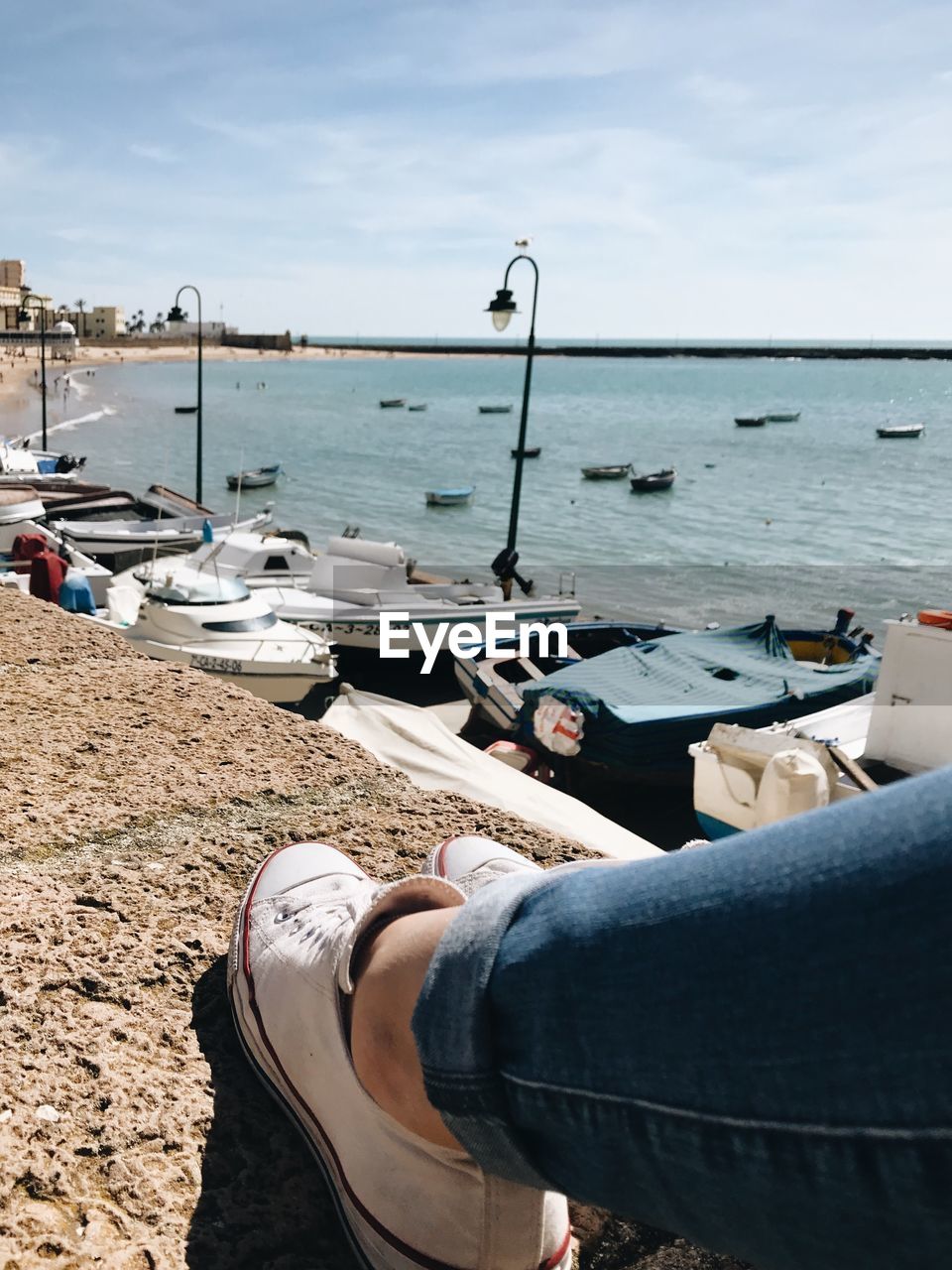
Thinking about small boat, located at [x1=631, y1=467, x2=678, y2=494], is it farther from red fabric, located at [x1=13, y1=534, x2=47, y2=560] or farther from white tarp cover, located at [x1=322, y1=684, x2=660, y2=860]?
white tarp cover, located at [x1=322, y1=684, x2=660, y2=860]

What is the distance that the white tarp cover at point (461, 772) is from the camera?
12.0 ft

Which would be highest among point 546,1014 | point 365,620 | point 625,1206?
point 546,1014

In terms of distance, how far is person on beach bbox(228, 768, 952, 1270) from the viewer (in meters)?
0.81

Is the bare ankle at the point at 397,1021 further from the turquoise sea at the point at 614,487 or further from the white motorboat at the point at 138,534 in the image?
the turquoise sea at the point at 614,487

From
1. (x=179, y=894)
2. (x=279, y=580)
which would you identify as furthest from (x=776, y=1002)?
(x=279, y=580)

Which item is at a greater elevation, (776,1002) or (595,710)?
(776,1002)

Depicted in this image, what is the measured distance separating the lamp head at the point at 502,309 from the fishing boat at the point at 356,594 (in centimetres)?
439

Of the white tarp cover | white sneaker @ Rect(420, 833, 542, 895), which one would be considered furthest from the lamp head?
white sneaker @ Rect(420, 833, 542, 895)

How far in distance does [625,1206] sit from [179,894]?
1.53m

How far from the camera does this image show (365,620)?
52.7 ft

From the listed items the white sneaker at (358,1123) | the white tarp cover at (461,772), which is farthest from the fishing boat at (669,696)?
the white sneaker at (358,1123)

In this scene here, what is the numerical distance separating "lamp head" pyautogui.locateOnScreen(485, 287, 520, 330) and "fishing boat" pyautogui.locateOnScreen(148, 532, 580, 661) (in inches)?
173

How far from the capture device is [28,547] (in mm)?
16656

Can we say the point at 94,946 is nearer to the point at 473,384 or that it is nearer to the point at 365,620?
the point at 365,620
